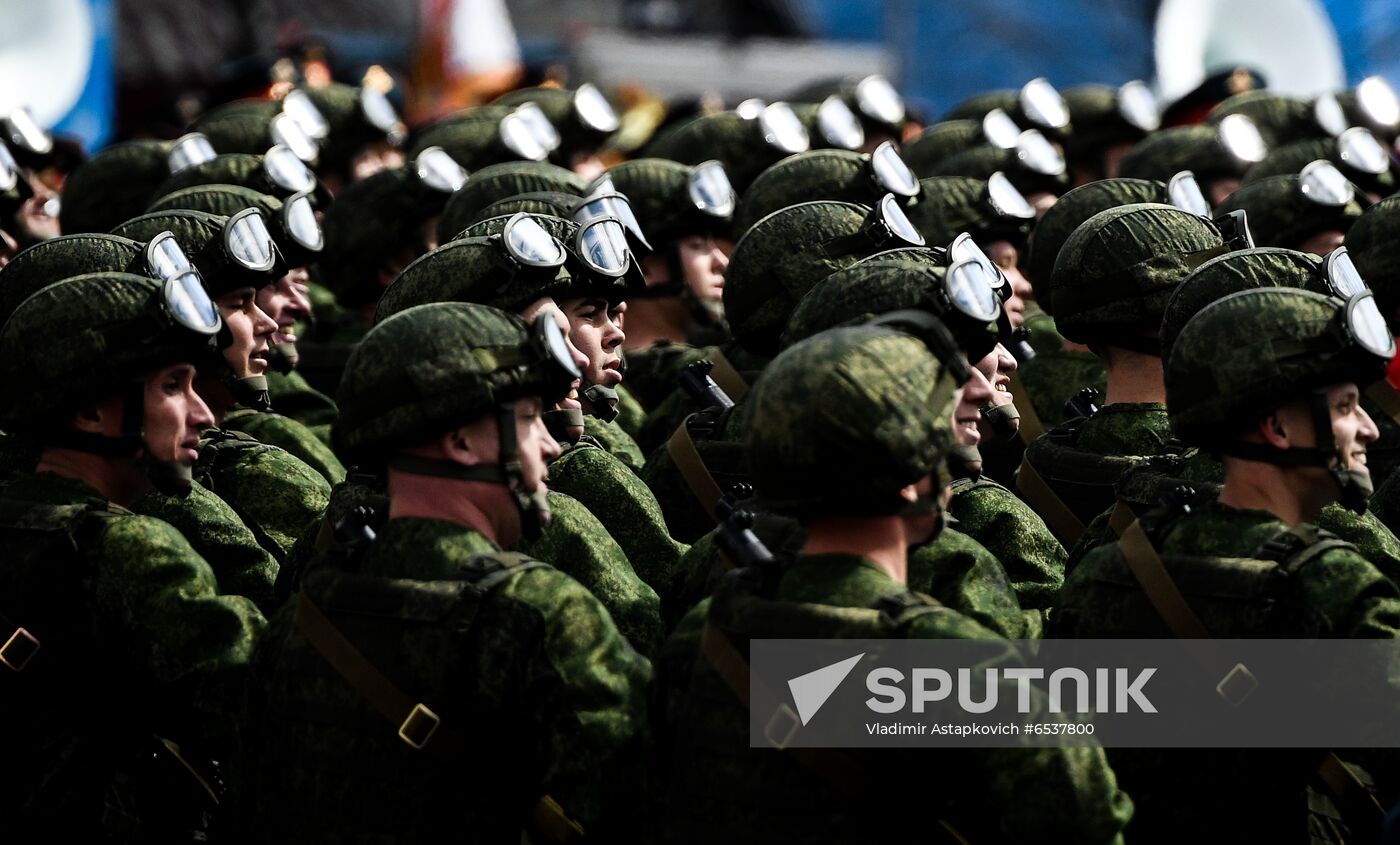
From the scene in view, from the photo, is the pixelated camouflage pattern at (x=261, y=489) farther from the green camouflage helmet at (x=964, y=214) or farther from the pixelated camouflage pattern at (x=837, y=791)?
the green camouflage helmet at (x=964, y=214)

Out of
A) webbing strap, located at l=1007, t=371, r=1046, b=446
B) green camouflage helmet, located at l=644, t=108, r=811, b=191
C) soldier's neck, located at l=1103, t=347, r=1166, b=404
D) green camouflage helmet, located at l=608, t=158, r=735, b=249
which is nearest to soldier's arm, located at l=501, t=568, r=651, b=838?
soldier's neck, located at l=1103, t=347, r=1166, b=404

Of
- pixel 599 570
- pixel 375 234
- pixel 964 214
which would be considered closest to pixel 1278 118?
pixel 964 214

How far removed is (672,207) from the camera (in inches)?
436

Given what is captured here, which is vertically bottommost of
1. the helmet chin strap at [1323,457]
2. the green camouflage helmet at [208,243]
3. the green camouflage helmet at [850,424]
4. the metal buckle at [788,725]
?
the green camouflage helmet at [208,243]

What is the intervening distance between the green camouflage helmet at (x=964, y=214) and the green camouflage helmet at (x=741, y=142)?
223cm

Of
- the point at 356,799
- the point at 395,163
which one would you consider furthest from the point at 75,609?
the point at 395,163

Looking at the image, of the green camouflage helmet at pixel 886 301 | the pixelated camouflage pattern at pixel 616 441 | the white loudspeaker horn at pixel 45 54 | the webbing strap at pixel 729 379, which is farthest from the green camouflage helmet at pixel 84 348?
the white loudspeaker horn at pixel 45 54

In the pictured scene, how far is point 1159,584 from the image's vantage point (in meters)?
6.14

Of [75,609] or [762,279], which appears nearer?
[75,609]

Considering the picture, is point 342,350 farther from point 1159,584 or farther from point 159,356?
point 1159,584

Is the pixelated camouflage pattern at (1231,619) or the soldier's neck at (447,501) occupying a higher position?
the soldier's neck at (447,501)

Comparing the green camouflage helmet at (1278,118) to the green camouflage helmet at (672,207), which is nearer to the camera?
the green camouflage helmet at (672,207)

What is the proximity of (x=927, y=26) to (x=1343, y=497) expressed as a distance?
1965cm

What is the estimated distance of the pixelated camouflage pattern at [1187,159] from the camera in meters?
13.8
